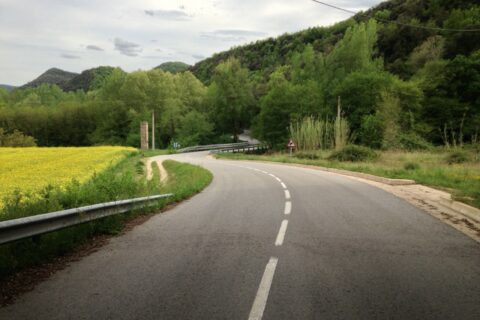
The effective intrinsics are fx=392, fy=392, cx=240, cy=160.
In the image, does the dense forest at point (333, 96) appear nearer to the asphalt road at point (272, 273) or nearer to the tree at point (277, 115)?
the tree at point (277, 115)

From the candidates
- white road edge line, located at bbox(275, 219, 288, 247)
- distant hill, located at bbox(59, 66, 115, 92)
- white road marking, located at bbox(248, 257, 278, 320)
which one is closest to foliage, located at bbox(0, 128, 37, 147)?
white road edge line, located at bbox(275, 219, 288, 247)

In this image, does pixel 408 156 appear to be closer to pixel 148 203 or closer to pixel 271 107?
pixel 148 203

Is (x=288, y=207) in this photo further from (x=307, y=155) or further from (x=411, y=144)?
(x=411, y=144)

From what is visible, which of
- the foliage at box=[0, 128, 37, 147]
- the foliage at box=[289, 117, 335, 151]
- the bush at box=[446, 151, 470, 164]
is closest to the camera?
the bush at box=[446, 151, 470, 164]

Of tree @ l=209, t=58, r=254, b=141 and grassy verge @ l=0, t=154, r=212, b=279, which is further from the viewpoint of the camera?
tree @ l=209, t=58, r=254, b=141

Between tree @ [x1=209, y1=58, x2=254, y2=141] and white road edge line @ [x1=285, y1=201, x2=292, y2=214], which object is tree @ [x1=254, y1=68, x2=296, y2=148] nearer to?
tree @ [x1=209, y1=58, x2=254, y2=141]

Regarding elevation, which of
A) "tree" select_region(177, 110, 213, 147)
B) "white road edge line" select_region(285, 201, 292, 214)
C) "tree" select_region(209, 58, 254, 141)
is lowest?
"white road edge line" select_region(285, 201, 292, 214)

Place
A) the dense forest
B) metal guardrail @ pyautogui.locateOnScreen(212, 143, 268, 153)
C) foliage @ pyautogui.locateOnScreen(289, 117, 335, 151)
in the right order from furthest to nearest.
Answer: metal guardrail @ pyautogui.locateOnScreen(212, 143, 268, 153) < the dense forest < foliage @ pyautogui.locateOnScreen(289, 117, 335, 151)

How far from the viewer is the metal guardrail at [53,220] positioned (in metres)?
5.00

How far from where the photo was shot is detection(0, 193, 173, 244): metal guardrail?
16.4 ft

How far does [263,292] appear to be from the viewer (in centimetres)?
432

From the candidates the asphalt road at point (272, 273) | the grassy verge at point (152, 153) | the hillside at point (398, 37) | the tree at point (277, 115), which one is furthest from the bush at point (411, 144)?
the asphalt road at point (272, 273)

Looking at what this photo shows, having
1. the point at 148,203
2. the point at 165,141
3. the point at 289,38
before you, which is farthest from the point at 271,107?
the point at 289,38

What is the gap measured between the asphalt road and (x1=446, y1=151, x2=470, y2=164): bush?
15.0m
